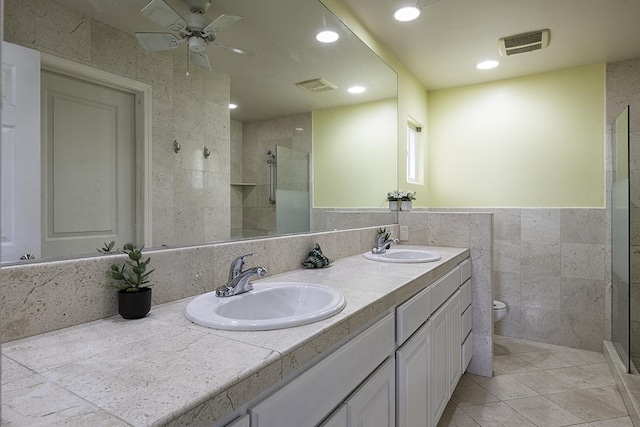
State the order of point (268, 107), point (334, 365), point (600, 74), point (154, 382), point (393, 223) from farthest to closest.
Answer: point (600, 74)
point (393, 223)
point (268, 107)
point (334, 365)
point (154, 382)

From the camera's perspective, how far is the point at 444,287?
188 centimetres

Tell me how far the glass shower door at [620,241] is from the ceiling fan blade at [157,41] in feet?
9.02

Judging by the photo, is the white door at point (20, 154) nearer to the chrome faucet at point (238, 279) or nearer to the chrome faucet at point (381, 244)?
the chrome faucet at point (238, 279)

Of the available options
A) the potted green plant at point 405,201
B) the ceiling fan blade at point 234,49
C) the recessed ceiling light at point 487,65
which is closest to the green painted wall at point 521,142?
the recessed ceiling light at point 487,65

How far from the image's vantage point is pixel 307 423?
0.82 m

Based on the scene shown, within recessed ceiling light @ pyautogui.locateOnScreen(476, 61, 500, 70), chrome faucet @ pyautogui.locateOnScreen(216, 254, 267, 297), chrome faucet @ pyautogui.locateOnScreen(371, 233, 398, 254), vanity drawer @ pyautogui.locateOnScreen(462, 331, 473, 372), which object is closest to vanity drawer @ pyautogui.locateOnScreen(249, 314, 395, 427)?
chrome faucet @ pyautogui.locateOnScreen(216, 254, 267, 297)

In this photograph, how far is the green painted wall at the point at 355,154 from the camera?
7.11 feet

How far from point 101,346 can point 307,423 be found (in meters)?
0.47


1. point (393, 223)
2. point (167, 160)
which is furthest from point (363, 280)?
point (393, 223)

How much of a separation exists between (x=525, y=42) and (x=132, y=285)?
2841 millimetres

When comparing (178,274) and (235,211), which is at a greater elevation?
(235,211)

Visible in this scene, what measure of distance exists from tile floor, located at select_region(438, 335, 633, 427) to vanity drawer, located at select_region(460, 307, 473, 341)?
359 mm

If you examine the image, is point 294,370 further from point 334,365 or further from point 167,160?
point 167,160

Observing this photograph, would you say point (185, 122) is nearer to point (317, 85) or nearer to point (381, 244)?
point (317, 85)
